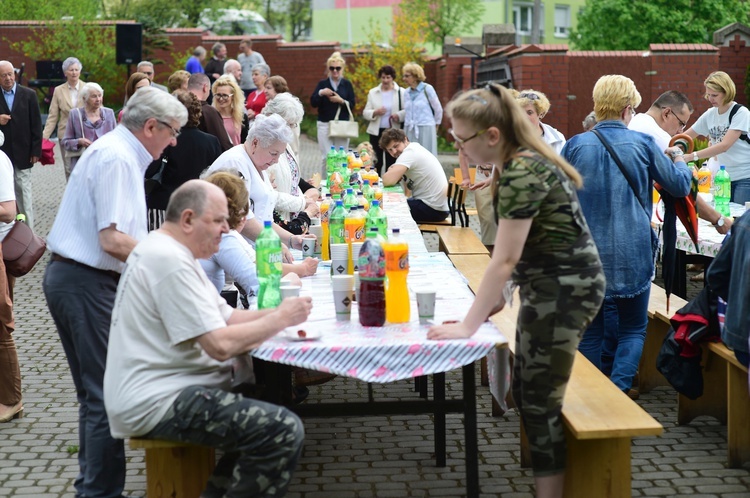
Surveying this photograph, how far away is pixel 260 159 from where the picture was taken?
601 centimetres

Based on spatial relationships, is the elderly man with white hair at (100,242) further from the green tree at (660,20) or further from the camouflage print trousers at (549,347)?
the green tree at (660,20)

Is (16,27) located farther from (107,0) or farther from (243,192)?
(243,192)

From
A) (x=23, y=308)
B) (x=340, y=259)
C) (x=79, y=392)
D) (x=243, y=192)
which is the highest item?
(x=243, y=192)

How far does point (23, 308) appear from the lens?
8.77 m

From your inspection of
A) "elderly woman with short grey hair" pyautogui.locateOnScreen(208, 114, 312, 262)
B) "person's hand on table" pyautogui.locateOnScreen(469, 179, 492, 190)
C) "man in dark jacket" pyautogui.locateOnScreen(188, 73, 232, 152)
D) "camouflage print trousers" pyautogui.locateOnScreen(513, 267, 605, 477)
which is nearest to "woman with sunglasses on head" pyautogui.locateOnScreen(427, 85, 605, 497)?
"camouflage print trousers" pyautogui.locateOnScreen(513, 267, 605, 477)

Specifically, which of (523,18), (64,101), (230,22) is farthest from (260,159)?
(523,18)

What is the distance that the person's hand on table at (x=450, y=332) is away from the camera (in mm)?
3741

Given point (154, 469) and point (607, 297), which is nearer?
point (154, 469)

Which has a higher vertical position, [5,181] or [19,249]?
[5,181]

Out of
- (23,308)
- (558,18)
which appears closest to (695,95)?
(23,308)

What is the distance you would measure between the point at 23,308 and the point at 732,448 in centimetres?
620

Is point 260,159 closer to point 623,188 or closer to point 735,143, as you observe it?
point 623,188

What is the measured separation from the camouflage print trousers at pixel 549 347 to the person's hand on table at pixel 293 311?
813mm

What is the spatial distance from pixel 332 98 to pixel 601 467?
11524 millimetres
